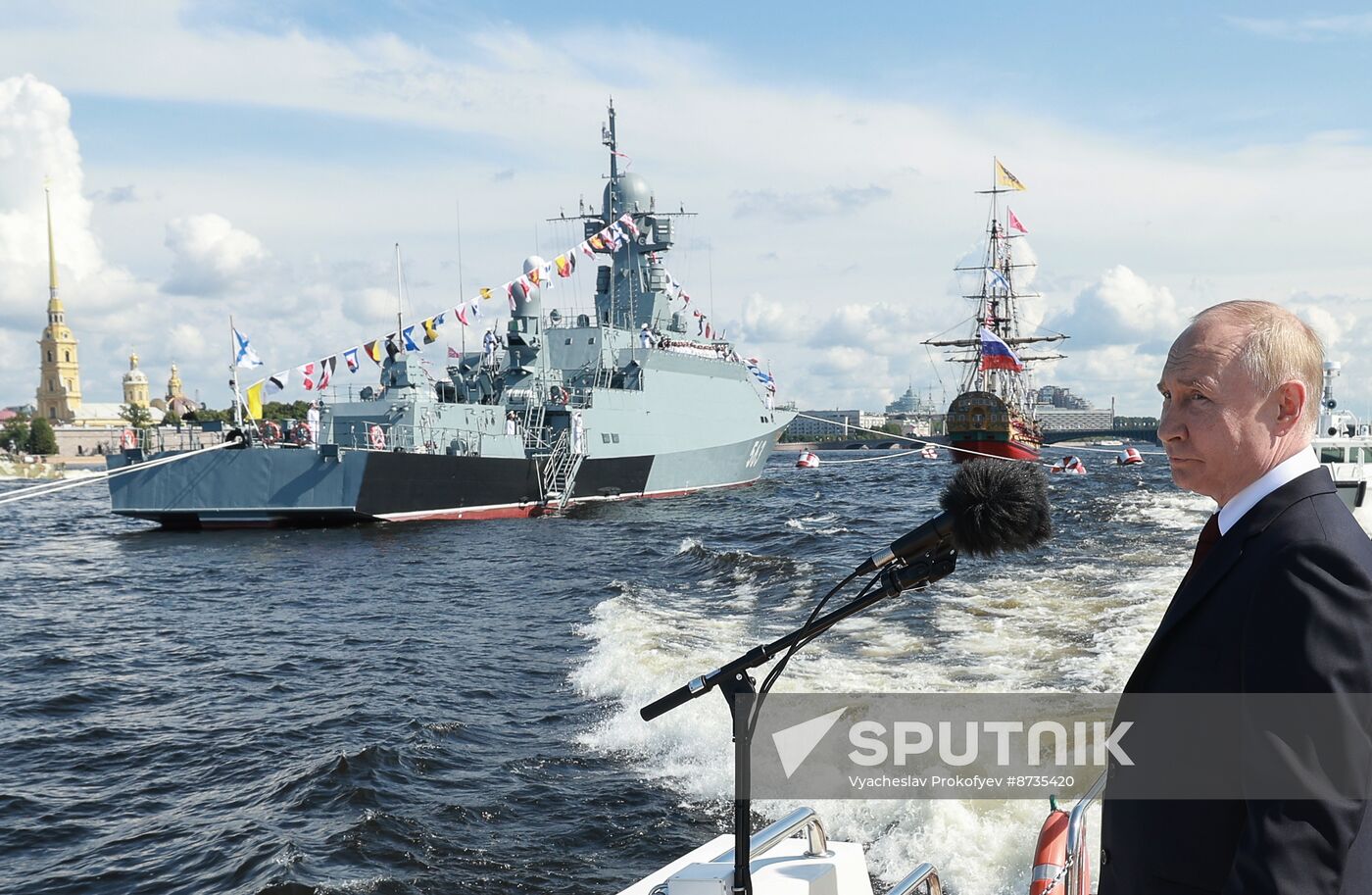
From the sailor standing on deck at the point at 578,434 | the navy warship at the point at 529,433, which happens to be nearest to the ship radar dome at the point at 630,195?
the navy warship at the point at 529,433

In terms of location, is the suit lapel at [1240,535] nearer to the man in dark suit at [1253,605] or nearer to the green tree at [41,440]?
the man in dark suit at [1253,605]

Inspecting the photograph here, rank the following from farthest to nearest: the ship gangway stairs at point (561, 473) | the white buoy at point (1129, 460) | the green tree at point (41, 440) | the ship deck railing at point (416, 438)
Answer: the green tree at point (41, 440), the white buoy at point (1129, 460), the ship gangway stairs at point (561, 473), the ship deck railing at point (416, 438)

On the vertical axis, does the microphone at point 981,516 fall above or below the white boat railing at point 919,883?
above

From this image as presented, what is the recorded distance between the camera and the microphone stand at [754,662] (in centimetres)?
222

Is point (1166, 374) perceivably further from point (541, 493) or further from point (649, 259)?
point (649, 259)

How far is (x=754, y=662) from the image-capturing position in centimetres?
230

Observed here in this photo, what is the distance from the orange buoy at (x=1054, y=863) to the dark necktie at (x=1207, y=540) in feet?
4.62

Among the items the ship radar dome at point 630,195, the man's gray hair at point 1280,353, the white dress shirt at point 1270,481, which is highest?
the ship radar dome at point 630,195

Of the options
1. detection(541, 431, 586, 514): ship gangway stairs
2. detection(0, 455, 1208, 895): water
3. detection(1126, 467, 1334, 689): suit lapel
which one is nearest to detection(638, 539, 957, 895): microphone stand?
detection(1126, 467, 1334, 689): suit lapel

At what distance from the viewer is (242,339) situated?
25.3 metres

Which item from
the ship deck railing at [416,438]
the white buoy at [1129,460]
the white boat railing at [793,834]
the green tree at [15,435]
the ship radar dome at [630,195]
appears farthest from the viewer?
the green tree at [15,435]

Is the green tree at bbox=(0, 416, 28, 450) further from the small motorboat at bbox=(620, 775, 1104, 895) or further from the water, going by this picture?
the small motorboat at bbox=(620, 775, 1104, 895)

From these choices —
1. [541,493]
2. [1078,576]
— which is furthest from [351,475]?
[1078,576]

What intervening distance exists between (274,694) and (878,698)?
21.4 ft
